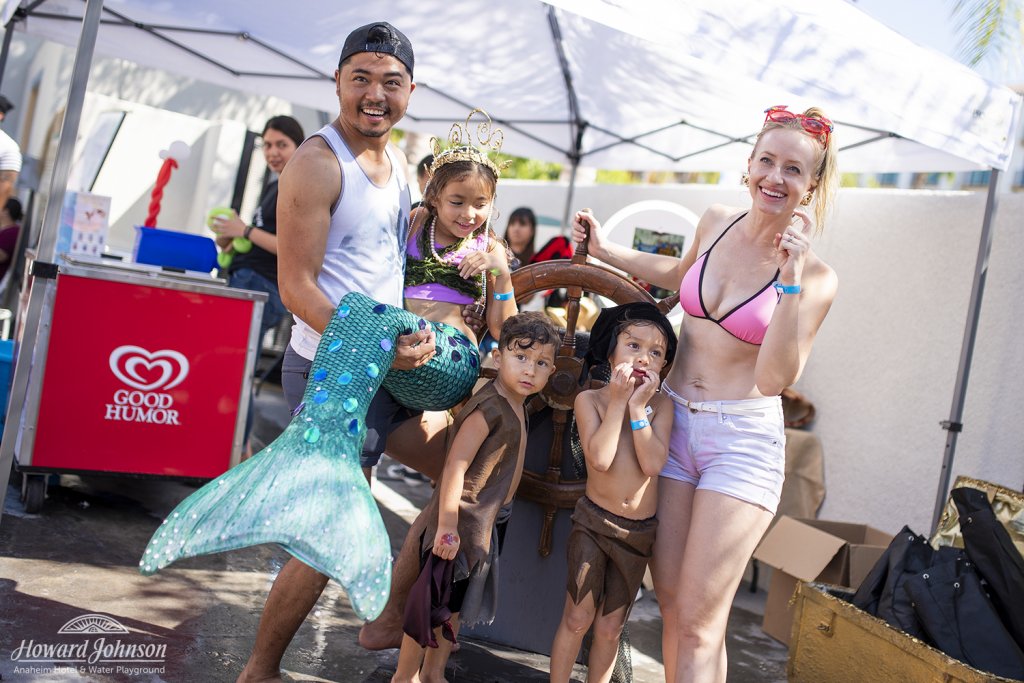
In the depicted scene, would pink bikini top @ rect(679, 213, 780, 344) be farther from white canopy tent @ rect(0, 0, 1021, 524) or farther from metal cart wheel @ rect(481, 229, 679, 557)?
white canopy tent @ rect(0, 0, 1021, 524)

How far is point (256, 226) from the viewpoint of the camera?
205 inches

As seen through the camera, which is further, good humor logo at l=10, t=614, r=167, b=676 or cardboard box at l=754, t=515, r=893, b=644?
cardboard box at l=754, t=515, r=893, b=644

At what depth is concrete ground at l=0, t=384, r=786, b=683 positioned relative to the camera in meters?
2.83

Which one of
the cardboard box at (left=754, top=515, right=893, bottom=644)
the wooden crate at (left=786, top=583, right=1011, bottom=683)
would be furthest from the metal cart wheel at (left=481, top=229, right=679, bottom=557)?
the cardboard box at (left=754, top=515, right=893, bottom=644)

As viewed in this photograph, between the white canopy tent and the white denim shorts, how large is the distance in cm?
125

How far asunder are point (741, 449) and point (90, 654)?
2022 millimetres

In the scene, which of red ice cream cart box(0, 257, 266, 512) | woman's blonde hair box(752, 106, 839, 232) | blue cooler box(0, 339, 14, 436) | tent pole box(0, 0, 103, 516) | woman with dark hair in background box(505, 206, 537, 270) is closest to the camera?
woman's blonde hair box(752, 106, 839, 232)

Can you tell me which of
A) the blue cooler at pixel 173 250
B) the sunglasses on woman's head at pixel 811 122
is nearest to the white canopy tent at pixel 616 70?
the sunglasses on woman's head at pixel 811 122

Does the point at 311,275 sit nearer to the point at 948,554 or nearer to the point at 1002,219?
the point at 948,554

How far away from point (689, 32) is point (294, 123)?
278 centimetres

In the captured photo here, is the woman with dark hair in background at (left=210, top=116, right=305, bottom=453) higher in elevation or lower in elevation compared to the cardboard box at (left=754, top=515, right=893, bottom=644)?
higher

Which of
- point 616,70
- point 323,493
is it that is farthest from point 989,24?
point 323,493

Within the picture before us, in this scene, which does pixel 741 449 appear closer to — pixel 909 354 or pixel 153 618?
pixel 153 618

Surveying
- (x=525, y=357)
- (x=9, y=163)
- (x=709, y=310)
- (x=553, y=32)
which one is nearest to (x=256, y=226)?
(x=9, y=163)
